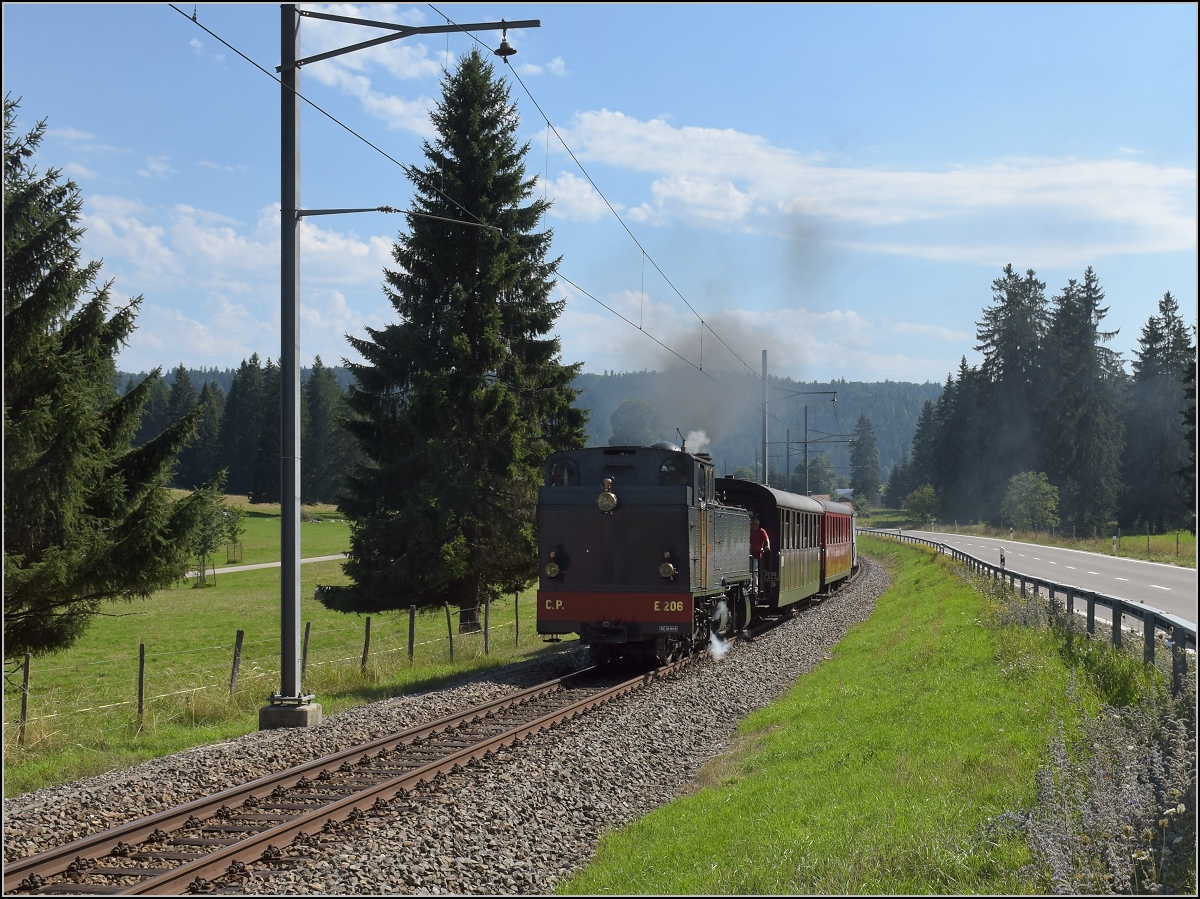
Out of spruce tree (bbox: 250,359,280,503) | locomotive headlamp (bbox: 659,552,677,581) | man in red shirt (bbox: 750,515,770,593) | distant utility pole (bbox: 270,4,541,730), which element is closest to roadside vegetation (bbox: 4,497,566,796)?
distant utility pole (bbox: 270,4,541,730)

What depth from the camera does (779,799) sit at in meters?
8.70

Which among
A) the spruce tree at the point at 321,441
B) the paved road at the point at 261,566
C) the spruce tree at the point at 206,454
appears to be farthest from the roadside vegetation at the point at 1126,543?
the spruce tree at the point at 206,454

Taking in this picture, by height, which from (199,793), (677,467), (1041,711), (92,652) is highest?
(677,467)

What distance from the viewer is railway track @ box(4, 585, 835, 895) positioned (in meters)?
6.92

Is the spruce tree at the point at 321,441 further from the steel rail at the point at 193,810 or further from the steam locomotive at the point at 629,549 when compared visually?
the steel rail at the point at 193,810

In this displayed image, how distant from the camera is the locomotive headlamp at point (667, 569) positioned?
16297 millimetres

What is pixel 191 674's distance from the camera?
2367 cm

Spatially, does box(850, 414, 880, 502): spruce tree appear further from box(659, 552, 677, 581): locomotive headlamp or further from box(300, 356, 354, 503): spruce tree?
box(659, 552, 677, 581): locomotive headlamp

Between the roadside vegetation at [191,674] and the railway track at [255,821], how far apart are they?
2528 mm

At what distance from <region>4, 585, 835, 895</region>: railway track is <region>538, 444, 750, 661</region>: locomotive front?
12.9 ft

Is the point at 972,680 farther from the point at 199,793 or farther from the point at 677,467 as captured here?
the point at 199,793

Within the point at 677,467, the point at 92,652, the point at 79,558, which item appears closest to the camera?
the point at 79,558

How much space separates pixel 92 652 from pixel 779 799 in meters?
30.4

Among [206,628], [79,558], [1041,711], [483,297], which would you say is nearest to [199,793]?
[79,558]
